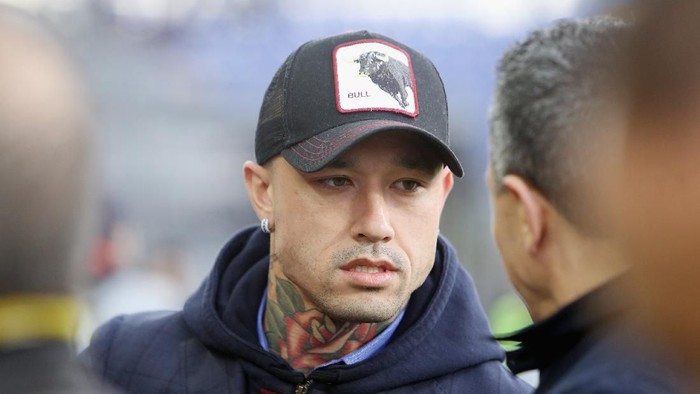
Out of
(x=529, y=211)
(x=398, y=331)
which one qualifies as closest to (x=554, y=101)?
(x=529, y=211)

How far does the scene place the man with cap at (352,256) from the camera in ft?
9.66

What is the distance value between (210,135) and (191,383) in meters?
10.8

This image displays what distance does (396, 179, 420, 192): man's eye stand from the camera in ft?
9.85

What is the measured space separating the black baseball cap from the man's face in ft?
0.18

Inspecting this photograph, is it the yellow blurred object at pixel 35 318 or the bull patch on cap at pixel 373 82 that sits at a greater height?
the bull patch on cap at pixel 373 82

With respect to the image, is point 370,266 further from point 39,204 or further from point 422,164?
point 39,204

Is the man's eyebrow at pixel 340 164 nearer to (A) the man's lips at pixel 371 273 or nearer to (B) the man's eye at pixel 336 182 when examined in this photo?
(B) the man's eye at pixel 336 182

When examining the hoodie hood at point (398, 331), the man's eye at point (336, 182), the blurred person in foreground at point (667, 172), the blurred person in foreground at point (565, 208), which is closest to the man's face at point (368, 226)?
the man's eye at point (336, 182)

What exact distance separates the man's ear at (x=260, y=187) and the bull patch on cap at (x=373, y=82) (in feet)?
1.36

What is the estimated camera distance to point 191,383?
10.4ft

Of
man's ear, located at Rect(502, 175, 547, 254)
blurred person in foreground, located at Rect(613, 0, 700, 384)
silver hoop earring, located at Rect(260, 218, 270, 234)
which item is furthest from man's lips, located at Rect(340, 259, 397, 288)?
blurred person in foreground, located at Rect(613, 0, 700, 384)

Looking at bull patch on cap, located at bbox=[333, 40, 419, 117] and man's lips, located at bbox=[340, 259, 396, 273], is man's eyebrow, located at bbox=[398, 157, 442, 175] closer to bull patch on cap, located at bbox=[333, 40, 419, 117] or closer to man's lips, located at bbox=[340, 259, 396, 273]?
bull patch on cap, located at bbox=[333, 40, 419, 117]

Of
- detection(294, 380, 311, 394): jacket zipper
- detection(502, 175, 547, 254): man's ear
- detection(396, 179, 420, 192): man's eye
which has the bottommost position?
detection(294, 380, 311, 394): jacket zipper

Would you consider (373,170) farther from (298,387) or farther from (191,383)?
(191,383)
